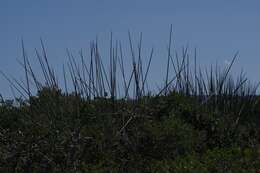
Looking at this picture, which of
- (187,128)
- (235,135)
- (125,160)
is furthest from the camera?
(235,135)

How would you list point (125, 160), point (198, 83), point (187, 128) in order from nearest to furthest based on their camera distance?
point (125, 160) → point (187, 128) → point (198, 83)

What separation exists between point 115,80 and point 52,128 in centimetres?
94

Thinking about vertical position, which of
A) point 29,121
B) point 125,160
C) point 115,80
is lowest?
point 125,160

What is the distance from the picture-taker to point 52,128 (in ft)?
22.9

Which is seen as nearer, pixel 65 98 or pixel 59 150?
pixel 59 150

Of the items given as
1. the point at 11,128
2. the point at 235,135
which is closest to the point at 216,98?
the point at 235,135

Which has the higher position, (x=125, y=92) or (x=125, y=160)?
(x=125, y=92)

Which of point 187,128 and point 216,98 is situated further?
point 216,98

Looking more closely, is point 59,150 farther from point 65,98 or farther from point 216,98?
point 216,98

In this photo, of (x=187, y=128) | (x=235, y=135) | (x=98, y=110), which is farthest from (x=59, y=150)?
(x=235, y=135)

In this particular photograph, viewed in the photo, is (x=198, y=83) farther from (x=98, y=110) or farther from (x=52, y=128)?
(x=52, y=128)

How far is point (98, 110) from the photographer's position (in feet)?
24.1

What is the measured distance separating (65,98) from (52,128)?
0.62 meters

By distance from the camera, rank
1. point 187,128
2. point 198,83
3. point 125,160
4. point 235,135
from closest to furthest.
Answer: point 125,160 → point 187,128 → point 235,135 → point 198,83
